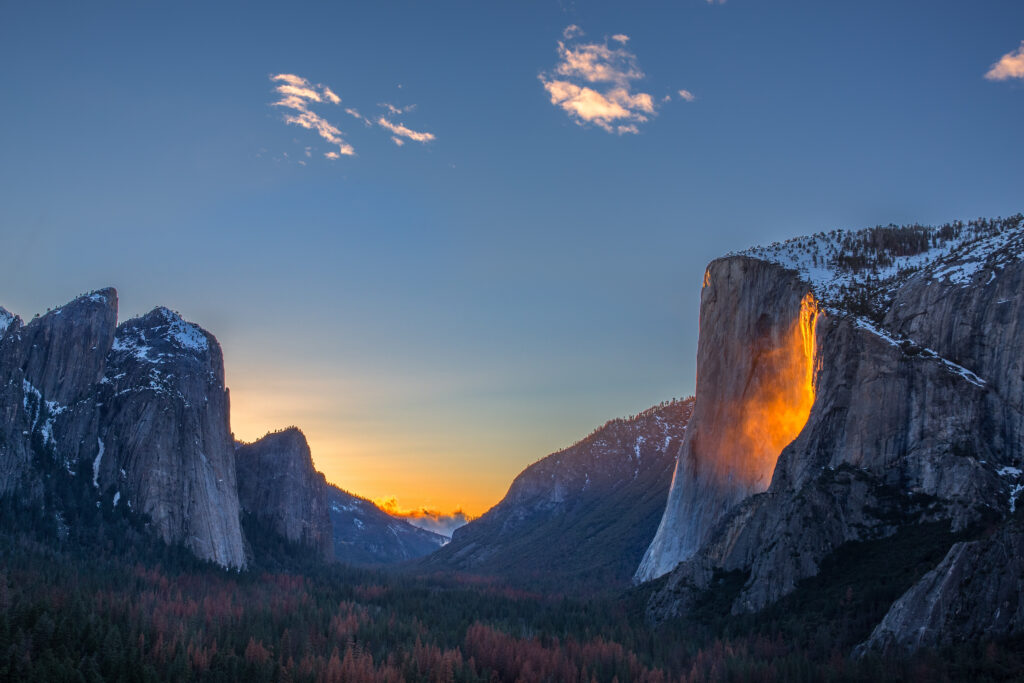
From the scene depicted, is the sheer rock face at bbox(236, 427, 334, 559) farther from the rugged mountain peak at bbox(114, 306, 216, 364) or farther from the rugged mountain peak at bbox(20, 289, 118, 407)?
the rugged mountain peak at bbox(20, 289, 118, 407)

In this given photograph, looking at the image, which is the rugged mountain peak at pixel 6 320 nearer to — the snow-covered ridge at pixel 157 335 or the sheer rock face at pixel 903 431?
the snow-covered ridge at pixel 157 335

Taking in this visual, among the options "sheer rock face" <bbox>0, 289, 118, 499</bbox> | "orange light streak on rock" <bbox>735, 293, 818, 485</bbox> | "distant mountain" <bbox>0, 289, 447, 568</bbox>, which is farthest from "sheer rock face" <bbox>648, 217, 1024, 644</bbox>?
"sheer rock face" <bbox>0, 289, 118, 499</bbox>

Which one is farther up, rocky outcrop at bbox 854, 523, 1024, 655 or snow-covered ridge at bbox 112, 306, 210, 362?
snow-covered ridge at bbox 112, 306, 210, 362

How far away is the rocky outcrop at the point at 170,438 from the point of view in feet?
410

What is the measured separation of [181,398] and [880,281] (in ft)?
356

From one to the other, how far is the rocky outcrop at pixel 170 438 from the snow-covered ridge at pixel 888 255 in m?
91.6

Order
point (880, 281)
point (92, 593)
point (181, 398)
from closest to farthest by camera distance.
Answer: point (880, 281) → point (92, 593) → point (181, 398)

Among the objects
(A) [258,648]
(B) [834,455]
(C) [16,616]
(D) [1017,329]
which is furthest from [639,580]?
(C) [16,616]

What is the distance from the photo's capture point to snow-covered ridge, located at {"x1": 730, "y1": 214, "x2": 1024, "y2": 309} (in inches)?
2702

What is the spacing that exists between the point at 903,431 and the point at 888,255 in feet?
89.9

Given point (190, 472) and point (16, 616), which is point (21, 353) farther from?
point (16, 616)

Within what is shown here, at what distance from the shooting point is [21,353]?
12106 cm

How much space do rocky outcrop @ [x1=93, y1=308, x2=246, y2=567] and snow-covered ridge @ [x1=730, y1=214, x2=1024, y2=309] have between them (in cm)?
9162

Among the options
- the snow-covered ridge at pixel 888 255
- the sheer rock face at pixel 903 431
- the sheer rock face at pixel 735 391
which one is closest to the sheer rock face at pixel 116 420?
the sheer rock face at pixel 735 391
